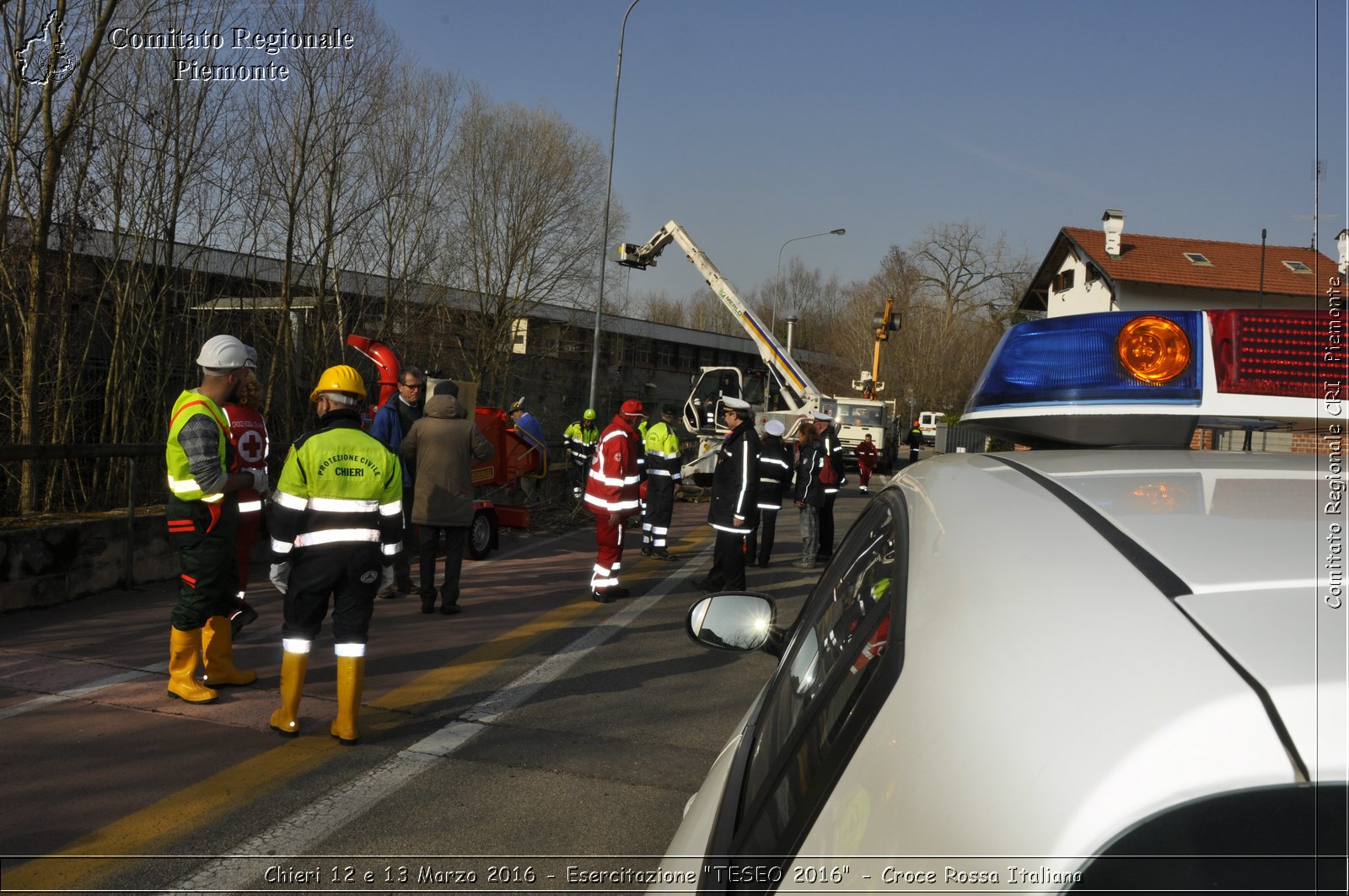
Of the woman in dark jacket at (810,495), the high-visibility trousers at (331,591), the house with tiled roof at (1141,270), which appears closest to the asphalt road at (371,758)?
the high-visibility trousers at (331,591)

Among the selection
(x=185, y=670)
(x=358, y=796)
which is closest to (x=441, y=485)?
(x=185, y=670)

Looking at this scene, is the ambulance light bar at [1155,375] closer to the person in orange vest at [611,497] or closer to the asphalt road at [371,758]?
the asphalt road at [371,758]

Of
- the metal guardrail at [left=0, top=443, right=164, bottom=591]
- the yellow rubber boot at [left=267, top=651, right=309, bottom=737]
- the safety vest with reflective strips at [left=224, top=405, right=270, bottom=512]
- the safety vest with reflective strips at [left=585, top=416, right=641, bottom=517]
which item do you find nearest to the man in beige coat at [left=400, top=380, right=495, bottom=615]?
the safety vest with reflective strips at [left=585, top=416, right=641, bottom=517]

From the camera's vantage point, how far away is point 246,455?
6406mm

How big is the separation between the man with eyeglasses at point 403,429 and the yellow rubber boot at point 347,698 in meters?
3.61

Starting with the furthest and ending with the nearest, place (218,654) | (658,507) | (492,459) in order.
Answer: (658,507), (492,459), (218,654)

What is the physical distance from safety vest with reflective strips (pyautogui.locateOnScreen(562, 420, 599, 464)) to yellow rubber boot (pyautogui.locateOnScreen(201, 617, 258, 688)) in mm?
9734

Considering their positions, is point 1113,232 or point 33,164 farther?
point 1113,232

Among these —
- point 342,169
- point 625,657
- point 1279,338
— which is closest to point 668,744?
point 625,657

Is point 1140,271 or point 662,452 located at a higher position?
point 1140,271

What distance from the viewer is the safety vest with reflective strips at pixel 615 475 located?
907 cm

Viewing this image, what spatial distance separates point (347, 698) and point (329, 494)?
3.35ft

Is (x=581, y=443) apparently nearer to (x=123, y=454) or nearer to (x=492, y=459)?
(x=492, y=459)

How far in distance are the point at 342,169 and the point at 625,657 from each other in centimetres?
1296
